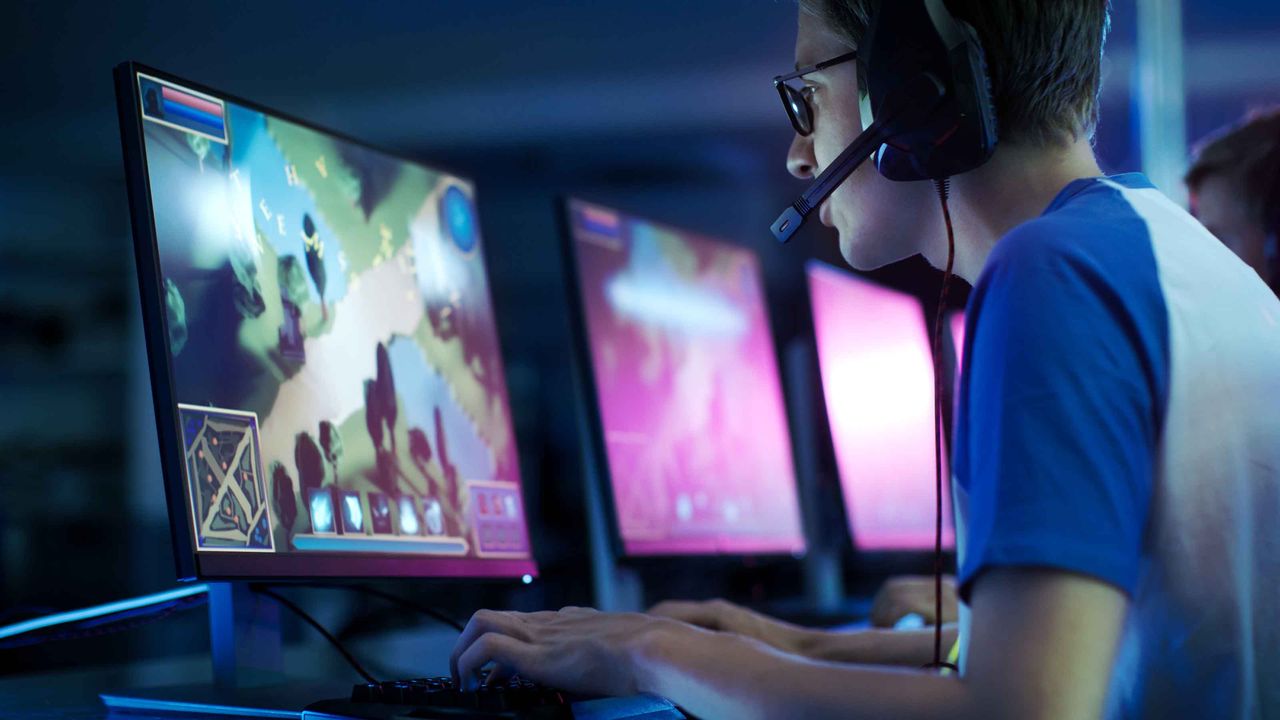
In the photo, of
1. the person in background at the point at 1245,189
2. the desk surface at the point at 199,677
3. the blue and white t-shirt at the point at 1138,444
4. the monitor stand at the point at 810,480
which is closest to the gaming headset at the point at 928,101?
the blue and white t-shirt at the point at 1138,444

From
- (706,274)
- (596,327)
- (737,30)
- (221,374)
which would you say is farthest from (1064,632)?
(737,30)

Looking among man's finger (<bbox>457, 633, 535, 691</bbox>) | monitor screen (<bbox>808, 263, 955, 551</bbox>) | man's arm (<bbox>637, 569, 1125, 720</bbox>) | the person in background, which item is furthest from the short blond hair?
monitor screen (<bbox>808, 263, 955, 551</bbox>)

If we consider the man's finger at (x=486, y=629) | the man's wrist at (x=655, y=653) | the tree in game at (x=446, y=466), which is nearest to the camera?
the man's wrist at (x=655, y=653)

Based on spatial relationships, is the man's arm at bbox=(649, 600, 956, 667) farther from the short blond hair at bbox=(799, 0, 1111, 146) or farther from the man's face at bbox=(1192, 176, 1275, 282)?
the man's face at bbox=(1192, 176, 1275, 282)

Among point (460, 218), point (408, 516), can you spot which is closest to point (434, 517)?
point (408, 516)

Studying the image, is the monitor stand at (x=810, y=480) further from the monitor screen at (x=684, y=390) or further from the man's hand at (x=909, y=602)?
the man's hand at (x=909, y=602)

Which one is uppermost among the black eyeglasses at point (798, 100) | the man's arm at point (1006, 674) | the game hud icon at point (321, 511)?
the black eyeglasses at point (798, 100)

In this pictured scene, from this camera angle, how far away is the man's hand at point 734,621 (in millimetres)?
1170

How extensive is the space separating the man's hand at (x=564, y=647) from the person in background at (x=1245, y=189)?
129 centimetres

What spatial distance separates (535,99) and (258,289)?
4.38m

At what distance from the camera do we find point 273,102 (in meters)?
4.79

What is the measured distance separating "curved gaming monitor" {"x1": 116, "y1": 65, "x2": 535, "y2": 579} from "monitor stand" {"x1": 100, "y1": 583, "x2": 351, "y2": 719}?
101mm

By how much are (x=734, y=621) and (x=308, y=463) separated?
467 mm

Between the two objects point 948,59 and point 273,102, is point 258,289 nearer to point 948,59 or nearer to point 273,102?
point 948,59
